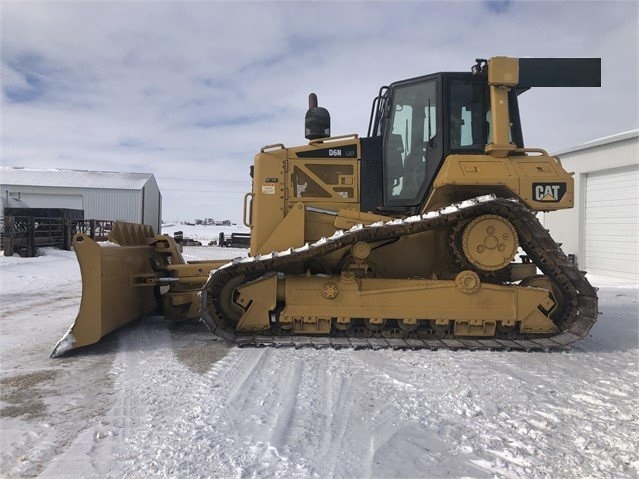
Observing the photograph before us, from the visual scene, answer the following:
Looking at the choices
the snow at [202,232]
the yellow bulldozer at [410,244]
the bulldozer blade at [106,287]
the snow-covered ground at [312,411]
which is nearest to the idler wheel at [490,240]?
the yellow bulldozer at [410,244]

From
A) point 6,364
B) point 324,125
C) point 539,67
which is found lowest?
point 6,364

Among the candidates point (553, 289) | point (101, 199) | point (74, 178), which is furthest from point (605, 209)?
point (74, 178)

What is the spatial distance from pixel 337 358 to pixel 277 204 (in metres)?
2.37

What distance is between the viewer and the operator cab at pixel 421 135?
598 cm

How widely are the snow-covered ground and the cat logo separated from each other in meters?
1.82

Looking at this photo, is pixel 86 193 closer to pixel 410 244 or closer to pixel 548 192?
pixel 410 244

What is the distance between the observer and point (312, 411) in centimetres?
356

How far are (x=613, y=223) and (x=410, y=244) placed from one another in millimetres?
12058

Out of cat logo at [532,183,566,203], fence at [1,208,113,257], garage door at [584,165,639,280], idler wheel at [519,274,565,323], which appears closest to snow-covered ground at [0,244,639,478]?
idler wheel at [519,274,565,323]

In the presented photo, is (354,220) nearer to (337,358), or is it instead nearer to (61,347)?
(337,358)

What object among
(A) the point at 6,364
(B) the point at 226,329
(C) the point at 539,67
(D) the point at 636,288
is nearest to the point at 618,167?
(D) the point at 636,288

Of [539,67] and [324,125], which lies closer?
[539,67]

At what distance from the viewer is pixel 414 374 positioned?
A: 4.46 meters

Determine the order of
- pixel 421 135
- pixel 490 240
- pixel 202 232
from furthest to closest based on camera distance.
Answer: pixel 202 232 → pixel 421 135 → pixel 490 240
